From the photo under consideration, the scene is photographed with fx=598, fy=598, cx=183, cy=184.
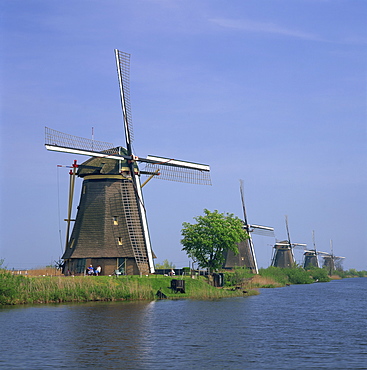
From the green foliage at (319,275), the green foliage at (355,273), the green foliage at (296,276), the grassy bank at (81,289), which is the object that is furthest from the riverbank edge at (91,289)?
the green foliage at (355,273)

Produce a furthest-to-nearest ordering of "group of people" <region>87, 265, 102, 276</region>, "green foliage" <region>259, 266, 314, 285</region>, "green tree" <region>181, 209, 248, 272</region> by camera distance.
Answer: "green foliage" <region>259, 266, 314, 285</region>
"green tree" <region>181, 209, 248, 272</region>
"group of people" <region>87, 265, 102, 276</region>

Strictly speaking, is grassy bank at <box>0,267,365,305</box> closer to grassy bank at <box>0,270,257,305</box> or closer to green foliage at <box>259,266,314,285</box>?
grassy bank at <box>0,270,257,305</box>

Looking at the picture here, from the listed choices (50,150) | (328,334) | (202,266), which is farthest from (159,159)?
(328,334)

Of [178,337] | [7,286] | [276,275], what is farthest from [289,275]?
[178,337]

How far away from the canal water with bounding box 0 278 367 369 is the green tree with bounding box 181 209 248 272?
19.3m

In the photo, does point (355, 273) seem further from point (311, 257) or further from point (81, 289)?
point (81, 289)

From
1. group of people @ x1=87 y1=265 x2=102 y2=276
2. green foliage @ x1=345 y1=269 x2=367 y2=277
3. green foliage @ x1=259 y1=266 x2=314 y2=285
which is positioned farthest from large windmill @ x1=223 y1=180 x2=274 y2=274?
green foliage @ x1=345 y1=269 x2=367 y2=277

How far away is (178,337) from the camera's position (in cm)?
2647

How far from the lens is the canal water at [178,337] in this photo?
68.8ft

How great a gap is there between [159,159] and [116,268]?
1032cm

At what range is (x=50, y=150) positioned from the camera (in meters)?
47.2

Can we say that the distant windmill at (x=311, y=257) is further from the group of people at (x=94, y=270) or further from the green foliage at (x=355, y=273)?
the group of people at (x=94, y=270)

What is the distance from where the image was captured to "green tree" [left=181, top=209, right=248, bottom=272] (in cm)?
5950

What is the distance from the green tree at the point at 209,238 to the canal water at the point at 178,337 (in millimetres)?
19264
